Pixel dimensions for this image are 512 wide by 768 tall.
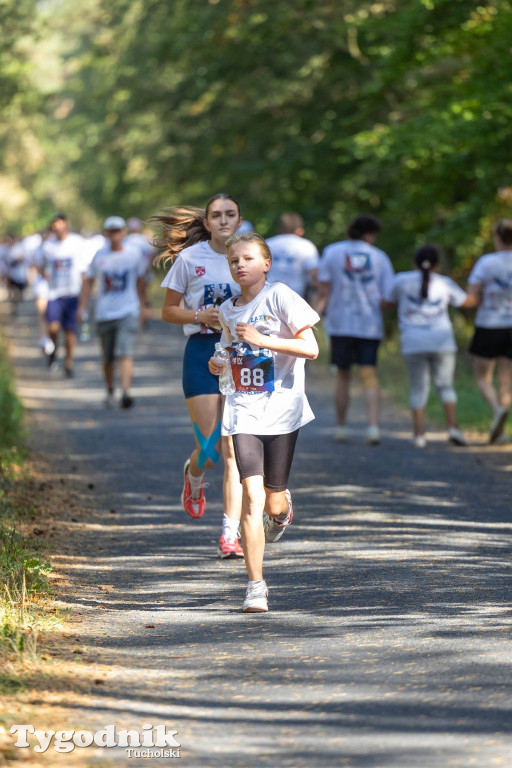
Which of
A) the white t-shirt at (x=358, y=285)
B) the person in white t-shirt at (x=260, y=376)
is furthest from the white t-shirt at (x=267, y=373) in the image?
the white t-shirt at (x=358, y=285)

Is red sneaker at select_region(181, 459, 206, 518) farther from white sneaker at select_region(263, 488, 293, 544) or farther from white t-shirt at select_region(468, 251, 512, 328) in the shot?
white t-shirt at select_region(468, 251, 512, 328)

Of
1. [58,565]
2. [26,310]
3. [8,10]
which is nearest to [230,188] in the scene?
[8,10]

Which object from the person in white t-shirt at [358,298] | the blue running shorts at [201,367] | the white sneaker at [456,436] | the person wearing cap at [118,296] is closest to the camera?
the blue running shorts at [201,367]

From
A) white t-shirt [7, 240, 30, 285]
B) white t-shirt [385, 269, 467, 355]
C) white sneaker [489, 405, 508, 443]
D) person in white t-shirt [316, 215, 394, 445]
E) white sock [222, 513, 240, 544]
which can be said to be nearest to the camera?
white sock [222, 513, 240, 544]

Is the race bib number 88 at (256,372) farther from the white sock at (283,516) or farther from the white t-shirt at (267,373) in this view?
the white sock at (283,516)

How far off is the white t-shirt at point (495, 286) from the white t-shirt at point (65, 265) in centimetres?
766

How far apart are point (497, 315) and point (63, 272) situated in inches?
312

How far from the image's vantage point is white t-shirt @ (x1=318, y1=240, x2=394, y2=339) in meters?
13.1

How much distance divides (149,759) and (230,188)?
22826mm

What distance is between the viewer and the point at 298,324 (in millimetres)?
6535

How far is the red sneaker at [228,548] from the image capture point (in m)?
7.81

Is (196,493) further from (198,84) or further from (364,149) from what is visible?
(198,84)

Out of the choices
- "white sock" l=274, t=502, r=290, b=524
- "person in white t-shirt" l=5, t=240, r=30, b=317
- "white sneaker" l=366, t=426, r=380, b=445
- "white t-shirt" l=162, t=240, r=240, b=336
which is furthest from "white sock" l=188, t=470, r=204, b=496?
"person in white t-shirt" l=5, t=240, r=30, b=317

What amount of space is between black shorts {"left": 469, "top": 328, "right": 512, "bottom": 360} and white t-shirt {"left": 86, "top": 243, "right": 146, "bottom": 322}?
441cm
